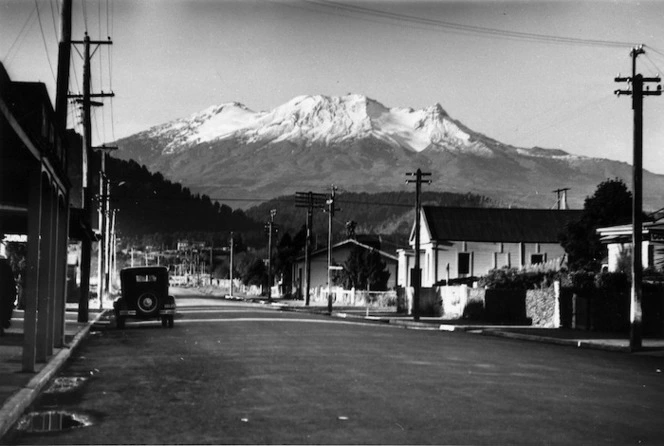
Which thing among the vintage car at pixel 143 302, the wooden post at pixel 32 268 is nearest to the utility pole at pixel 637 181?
the vintage car at pixel 143 302

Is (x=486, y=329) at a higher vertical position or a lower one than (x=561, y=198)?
lower

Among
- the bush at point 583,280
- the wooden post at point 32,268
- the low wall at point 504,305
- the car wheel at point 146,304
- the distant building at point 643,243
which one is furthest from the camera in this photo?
the distant building at point 643,243

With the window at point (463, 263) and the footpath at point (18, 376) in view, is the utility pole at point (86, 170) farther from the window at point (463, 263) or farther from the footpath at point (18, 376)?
the window at point (463, 263)

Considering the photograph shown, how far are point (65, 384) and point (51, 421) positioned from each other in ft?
13.0

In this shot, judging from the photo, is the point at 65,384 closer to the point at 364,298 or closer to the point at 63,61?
the point at 63,61

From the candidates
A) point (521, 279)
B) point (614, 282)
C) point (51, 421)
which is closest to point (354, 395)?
point (51, 421)

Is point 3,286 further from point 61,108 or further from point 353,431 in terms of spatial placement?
point 353,431

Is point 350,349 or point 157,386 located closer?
point 157,386

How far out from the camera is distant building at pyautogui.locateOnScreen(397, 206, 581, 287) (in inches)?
3196

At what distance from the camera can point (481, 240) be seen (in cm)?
8238

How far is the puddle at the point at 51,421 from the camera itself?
1092 centimetres

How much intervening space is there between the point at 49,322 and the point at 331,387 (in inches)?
274

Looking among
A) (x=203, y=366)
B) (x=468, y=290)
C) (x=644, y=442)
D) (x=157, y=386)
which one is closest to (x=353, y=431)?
(x=644, y=442)

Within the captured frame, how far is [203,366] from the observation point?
17.8 m
